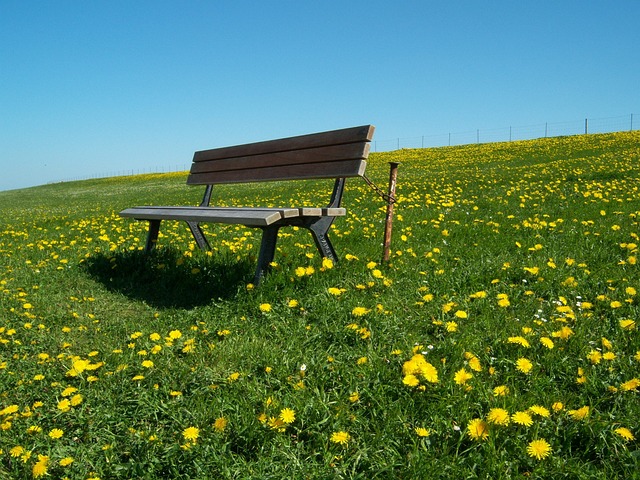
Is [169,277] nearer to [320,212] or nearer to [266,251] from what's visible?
[266,251]

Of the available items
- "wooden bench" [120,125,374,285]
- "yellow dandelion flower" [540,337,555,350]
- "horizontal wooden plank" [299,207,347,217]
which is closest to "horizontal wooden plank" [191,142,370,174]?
"wooden bench" [120,125,374,285]

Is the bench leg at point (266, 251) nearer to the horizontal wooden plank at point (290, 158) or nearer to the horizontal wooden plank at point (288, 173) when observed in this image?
the horizontal wooden plank at point (288, 173)

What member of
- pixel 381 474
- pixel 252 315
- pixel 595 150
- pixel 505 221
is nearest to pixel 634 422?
pixel 381 474

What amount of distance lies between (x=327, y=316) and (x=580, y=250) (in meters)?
2.40

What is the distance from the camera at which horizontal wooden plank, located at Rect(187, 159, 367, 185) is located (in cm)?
354

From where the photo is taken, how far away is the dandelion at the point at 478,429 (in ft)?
5.57

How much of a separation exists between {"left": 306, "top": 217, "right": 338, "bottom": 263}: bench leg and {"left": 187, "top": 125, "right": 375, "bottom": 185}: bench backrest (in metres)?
0.35

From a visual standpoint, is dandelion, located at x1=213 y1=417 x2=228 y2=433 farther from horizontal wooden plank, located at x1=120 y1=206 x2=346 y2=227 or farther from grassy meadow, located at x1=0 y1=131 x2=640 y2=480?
horizontal wooden plank, located at x1=120 y1=206 x2=346 y2=227

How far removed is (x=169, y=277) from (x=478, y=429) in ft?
9.74

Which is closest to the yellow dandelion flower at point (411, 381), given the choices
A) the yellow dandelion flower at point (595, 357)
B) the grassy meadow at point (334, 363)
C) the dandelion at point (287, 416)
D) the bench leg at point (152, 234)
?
the grassy meadow at point (334, 363)

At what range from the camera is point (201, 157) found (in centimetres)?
546

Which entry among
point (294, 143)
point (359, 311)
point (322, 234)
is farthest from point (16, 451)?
point (294, 143)

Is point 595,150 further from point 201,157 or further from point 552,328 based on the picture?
point 552,328

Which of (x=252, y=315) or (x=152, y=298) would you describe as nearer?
(x=252, y=315)
